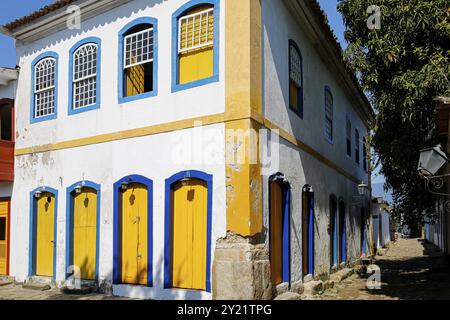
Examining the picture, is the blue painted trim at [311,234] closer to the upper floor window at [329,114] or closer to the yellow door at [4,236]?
the upper floor window at [329,114]

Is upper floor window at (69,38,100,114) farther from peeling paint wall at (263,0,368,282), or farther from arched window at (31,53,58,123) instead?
peeling paint wall at (263,0,368,282)

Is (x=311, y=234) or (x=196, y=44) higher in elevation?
(x=196, y=44)

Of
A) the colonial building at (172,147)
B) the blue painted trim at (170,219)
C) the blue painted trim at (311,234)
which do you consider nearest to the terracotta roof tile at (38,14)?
the colonial building at (172,147)

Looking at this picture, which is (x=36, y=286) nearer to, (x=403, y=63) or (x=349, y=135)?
(x=403, y=63)

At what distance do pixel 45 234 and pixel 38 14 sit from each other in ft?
17.0

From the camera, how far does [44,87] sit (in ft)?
38.7

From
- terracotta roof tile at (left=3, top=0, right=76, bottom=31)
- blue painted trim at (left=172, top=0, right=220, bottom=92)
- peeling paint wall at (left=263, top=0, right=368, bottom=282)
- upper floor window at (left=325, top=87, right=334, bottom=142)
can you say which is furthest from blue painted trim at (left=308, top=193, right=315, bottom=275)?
terracotta roof tile at (left=3, top=0, right=76, bottom=31)

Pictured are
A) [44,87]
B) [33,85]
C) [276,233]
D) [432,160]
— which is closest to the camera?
[432,160]

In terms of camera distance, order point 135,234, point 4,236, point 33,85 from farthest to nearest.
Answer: point 4,236 → point 33,85 → point 135,234

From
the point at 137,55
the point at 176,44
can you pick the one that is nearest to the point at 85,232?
the point at 137,55

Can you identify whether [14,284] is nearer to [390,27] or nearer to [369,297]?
[369,297]

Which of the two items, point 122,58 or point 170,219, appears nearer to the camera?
point 170,219

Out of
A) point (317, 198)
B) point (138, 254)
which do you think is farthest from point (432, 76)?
point (138, 254)

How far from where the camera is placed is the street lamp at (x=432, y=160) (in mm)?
8250
